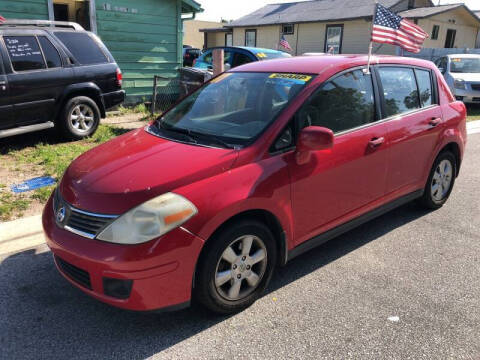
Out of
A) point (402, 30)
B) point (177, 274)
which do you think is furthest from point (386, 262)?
point (402, 30)

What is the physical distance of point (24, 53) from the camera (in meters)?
6.46

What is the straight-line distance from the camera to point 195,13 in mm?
12555

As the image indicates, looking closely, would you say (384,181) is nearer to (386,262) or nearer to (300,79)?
(386,262)

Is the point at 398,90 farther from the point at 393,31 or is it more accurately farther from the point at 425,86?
the point at 393,31

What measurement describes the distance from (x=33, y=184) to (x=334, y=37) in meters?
23.3

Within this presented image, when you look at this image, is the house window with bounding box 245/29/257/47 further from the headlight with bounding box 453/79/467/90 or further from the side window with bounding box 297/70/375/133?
the side window with bounding box 297/70/375/133

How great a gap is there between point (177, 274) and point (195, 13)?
37.7ft

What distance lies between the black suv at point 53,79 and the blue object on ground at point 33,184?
131 cm

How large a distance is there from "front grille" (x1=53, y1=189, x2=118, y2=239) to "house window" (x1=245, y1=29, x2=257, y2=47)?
28695mm

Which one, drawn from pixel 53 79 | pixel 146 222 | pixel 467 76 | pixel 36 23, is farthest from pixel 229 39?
pixel 146 222

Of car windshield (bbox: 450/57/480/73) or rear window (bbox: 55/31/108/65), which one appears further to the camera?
car windshield (bbox: 450/57/480/73)

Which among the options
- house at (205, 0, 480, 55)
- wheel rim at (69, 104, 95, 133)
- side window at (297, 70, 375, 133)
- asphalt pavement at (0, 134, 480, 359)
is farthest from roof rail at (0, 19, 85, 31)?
house at (205, 0, 480, 55)

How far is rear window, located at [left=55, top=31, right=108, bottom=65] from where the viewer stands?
23.3 ft

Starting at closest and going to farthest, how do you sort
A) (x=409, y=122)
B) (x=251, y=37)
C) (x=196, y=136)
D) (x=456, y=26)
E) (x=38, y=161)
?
1. (x=196, y=136)
2. (x=409, y=122)
3. (x=38, y=161)
4. (x=456, y=26)
5. (x=251, y=37)
